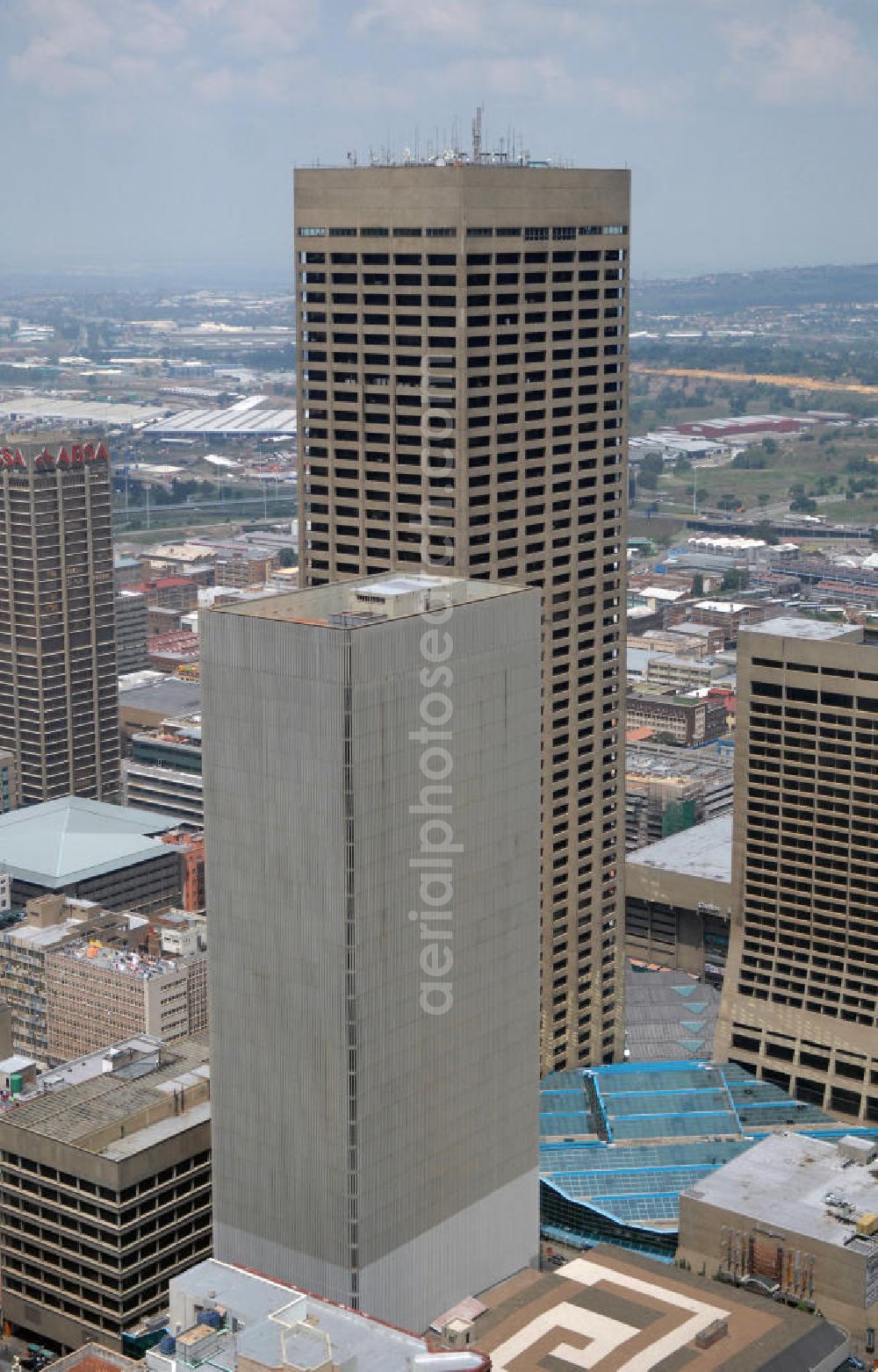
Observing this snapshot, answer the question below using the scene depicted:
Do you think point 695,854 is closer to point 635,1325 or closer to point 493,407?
point 493,407

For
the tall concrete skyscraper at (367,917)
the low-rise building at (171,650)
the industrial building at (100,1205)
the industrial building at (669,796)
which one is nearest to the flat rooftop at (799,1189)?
the tall concrete skyscraper at (367,917)

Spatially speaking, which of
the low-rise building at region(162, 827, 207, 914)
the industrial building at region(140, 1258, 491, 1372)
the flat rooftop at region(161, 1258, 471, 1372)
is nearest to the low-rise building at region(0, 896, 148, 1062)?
the low-rise building at region(162, 827, 207, 914)

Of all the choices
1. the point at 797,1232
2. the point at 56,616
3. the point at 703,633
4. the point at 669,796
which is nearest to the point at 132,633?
the point at 56,616

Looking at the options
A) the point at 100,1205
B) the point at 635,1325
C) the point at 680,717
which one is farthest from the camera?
the point at 680,717

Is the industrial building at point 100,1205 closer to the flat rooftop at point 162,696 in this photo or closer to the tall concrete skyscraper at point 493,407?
the tall concrete skyscraper at point 493,407

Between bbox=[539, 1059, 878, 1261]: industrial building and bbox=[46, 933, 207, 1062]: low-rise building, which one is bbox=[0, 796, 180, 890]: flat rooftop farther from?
bbox=[539, 1059, 878, 1261]: industrial building

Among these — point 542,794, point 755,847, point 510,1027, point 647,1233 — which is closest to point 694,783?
point 755,847
